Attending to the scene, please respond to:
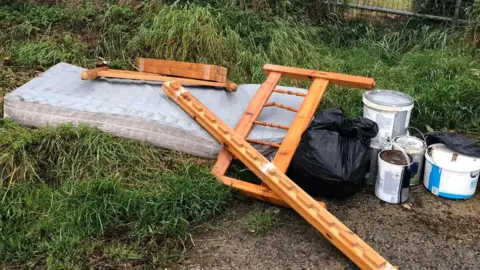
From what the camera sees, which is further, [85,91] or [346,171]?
[85,91]

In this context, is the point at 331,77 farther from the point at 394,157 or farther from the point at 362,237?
the point at 362,237

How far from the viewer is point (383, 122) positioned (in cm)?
389

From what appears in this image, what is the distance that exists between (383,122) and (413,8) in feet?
9.05

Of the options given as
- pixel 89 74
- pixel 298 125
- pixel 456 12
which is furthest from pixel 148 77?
pixel 456 12

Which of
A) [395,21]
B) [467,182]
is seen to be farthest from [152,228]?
[395,21]

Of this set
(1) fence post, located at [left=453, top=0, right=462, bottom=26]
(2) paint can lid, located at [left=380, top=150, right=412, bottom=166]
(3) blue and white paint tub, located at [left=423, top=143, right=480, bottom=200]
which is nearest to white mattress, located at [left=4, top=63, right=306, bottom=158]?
(2) paint can lid, located at [left=380, top=150, right=412, bottom=166]

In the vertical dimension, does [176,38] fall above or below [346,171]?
above

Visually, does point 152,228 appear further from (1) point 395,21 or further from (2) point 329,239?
(1) point 395,21

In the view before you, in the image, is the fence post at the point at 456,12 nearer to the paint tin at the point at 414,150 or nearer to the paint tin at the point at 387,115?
the paint tin at the point at 387,115

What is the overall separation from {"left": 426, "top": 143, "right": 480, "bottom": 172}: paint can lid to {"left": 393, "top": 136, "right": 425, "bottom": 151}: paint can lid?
0.26 feet

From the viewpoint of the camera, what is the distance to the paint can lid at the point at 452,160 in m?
3.62

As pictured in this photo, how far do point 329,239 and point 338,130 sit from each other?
0.87m

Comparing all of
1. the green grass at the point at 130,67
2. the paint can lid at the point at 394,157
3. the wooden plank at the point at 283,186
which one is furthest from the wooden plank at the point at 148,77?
the paint can lid at the point at 394,157

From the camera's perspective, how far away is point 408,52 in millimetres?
5688
